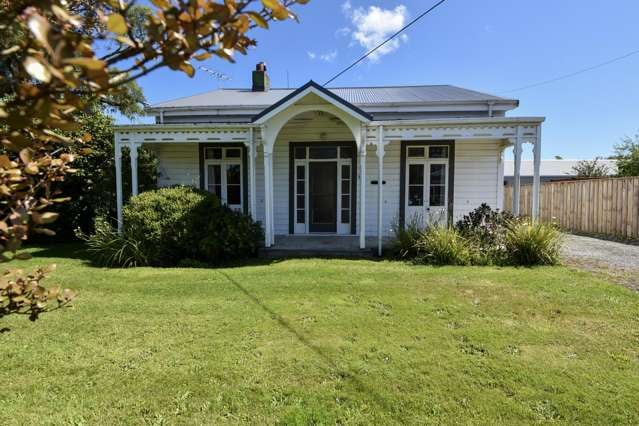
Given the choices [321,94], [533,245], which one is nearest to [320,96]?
[321,94]

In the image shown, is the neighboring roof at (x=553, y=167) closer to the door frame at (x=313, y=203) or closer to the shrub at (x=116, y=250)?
the door frame at (x=313, y=203)

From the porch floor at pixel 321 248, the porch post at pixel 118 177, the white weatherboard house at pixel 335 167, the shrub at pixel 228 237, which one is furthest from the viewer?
the white weatherboard house at pixel 335 167

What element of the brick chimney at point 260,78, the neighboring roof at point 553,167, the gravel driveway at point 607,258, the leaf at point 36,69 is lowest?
the gravel driveway at point 607,258

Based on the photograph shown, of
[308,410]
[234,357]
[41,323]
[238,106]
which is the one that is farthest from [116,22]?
[238,106]

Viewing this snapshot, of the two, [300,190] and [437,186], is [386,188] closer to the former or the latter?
[437,186]

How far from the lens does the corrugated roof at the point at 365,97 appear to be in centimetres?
1164

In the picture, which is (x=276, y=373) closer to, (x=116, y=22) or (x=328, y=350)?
(x=328, y=350)

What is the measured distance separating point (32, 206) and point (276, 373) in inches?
101

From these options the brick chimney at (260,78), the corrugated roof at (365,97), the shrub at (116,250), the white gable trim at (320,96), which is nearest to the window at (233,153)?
the corrugated roof at (365,97)

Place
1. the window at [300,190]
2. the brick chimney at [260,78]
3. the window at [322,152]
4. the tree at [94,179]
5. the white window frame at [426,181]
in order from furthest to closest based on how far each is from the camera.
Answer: the brick chimney at [260,78]
the window at [300,190]
the window at [322,152]
the white window frame at [426,181]
the tree at [94,179]

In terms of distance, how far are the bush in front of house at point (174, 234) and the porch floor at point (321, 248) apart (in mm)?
654

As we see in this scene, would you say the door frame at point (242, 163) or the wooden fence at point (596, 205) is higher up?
the door frame at point (242, 163)

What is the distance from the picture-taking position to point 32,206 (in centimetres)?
143

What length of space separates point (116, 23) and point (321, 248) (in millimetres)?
8175
